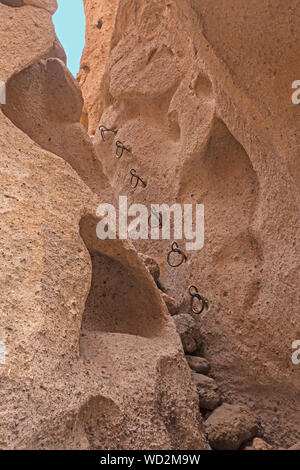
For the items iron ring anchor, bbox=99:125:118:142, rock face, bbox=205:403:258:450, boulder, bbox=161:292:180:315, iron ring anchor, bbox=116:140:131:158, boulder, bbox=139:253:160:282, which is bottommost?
rock face, bbox=205:403:258:450

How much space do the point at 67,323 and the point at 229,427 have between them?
25.6 inches

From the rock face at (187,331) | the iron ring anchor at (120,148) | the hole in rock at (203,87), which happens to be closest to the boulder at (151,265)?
the rock face at (187,331)

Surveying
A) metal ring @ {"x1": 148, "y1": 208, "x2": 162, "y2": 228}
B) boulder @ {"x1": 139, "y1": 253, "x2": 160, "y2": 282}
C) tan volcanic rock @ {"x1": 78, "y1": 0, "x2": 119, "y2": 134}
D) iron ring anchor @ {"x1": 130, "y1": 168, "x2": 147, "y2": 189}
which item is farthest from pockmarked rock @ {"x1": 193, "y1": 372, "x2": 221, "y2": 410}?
tan volcanic rock @ {"x1": 78, "y1": 0, "x2": 119, "y2": 134}

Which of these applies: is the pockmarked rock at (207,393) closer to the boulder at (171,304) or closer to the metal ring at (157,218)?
the boulder at (171,304)

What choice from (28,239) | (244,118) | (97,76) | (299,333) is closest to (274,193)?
(244,118)

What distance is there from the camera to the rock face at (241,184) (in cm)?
176

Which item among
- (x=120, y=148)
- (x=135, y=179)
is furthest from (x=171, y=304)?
(x=120, y=148)

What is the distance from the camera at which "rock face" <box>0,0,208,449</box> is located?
43.0 inches

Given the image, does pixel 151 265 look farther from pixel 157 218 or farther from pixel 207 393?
pixel 207 393

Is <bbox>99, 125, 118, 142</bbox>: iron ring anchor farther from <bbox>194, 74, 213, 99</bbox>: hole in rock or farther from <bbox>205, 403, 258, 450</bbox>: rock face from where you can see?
<bbox>205, 403, 258, 450</bbox>: rock face

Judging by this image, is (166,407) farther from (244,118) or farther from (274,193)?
(244,118)

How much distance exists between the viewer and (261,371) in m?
1.87

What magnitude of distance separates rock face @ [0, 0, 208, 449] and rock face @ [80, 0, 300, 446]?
15.6 inches

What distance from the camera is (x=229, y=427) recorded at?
1.56 metres
